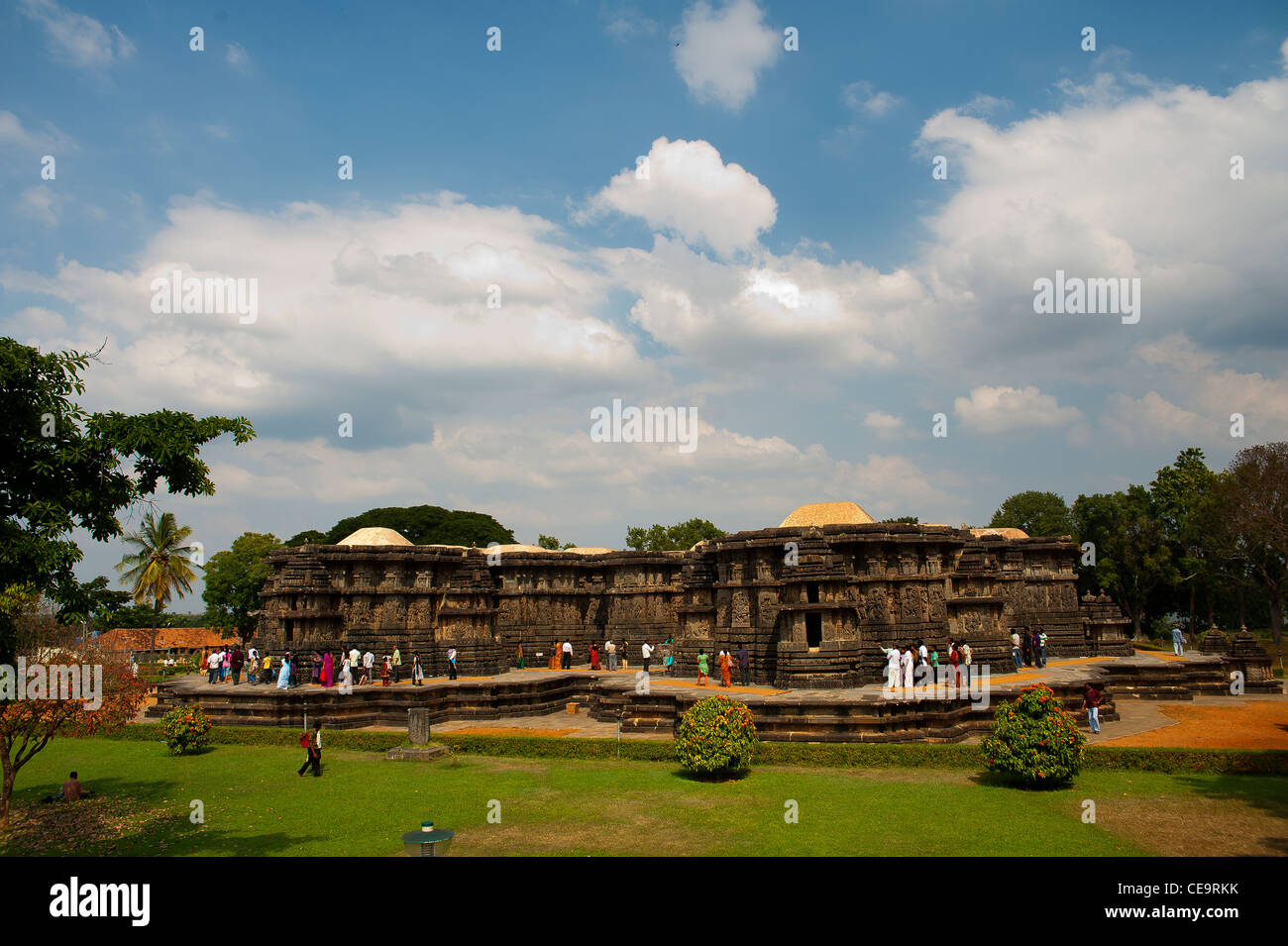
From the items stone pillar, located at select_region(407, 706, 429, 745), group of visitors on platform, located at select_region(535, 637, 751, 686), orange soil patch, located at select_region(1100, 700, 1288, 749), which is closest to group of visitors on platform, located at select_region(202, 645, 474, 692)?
group of visitors on platform, located at select_region(535, 637, 751, 686)

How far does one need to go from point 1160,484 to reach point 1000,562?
24.1m

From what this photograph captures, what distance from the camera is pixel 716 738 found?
15.9 metres

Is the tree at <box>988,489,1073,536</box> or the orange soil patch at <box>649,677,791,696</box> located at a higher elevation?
the tree at <box>988,489,1073,536</box>

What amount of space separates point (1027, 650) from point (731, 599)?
13.7m

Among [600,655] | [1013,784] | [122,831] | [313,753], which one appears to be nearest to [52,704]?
[122,831]

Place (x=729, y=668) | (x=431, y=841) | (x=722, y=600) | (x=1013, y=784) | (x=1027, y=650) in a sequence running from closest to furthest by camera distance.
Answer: (x=431, y=841)
(x=1013, y=784)
(x=729, y=668)
(x=722, y=600)
(x=1027, y=650)

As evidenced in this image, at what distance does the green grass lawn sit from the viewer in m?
11.5

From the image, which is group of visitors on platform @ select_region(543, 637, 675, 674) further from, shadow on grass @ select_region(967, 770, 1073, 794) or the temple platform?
shadow on grass @ select_region(967, 770, 1073, 794)

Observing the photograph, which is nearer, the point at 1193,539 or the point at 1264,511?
the point at 1264,511

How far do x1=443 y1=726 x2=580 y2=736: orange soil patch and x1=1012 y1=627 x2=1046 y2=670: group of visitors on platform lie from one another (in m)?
18.1

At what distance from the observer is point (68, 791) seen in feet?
50.5

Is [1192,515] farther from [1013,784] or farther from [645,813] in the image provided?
[645,813]
